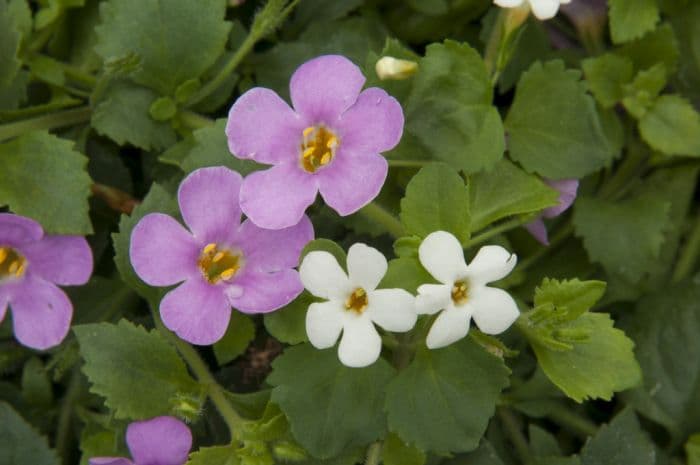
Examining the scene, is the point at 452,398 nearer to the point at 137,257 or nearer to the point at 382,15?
the point at 137,257

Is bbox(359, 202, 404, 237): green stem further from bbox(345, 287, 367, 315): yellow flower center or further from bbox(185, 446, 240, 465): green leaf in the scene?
bbox(185, 446, 240, 465): green leaf

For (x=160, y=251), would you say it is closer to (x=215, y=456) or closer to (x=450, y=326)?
(x=215, y=456)

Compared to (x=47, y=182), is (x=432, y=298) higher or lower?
higher

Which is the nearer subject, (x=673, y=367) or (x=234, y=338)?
(x=234, y=338)

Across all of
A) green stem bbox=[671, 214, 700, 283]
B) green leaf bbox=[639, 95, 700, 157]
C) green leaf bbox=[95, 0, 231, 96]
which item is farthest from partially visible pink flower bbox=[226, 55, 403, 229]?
green stem bbox=[671, 214, 700, 283]

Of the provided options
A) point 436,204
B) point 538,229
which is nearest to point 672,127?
point 538,229

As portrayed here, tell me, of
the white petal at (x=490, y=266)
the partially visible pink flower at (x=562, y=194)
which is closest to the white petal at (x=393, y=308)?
the white petal at (x=490, y=266)

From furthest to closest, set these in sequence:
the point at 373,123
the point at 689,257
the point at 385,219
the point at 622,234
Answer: the point at 689,257
the point at 622,234
the point at 385,219
the point at 373,123
